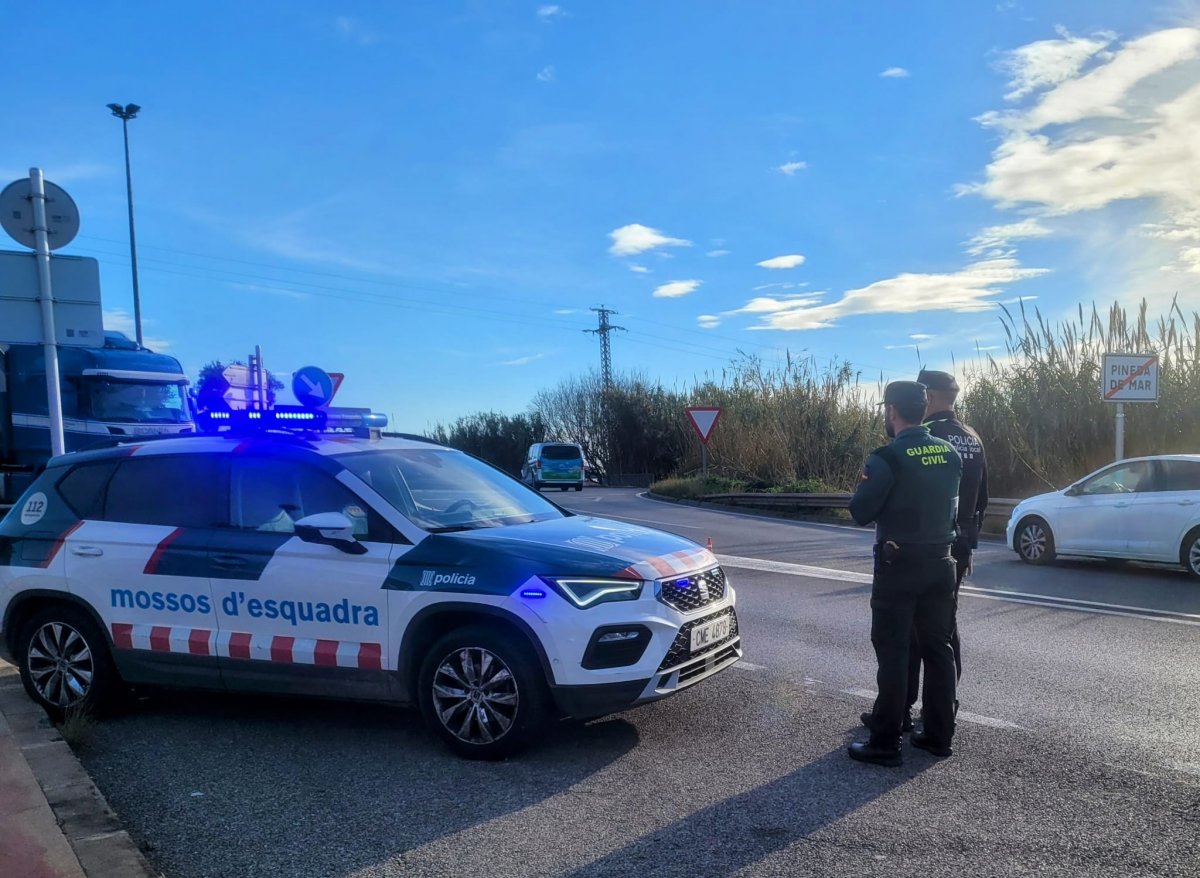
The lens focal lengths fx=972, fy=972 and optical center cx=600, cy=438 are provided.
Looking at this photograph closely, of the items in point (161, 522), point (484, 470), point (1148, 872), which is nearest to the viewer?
point (1148, 872)

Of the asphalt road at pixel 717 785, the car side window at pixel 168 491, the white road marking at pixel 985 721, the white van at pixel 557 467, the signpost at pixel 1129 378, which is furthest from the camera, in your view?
the white van at pixel 557 467

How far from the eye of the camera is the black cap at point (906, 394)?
498 cm

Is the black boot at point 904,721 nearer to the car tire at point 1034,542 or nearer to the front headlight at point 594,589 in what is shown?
the front headlight at point 594,589

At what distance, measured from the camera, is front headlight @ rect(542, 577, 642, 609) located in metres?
4.76

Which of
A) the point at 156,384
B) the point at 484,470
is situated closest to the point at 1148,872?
the point at 484,470

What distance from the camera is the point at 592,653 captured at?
4.71 m

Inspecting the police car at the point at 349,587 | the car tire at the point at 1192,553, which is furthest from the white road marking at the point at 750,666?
the car tire at the point at 1192,553

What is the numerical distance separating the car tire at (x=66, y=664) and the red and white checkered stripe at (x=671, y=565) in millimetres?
3303

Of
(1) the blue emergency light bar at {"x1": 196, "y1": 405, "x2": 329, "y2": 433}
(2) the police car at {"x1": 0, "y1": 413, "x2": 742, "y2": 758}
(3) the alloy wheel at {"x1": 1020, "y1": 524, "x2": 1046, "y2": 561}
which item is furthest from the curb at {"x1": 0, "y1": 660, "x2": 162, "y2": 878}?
(3) the alloy wheel at {"x1": 1020, "y1": 524, "x2": 1046, "y2": 561}

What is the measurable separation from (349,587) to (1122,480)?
10.0 m

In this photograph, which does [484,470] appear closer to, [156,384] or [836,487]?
[156,384]

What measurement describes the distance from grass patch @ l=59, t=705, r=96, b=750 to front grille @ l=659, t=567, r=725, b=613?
129 inches

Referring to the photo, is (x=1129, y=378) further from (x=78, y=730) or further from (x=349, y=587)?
(x=78, y=730)

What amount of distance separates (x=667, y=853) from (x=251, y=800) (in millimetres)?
2010
